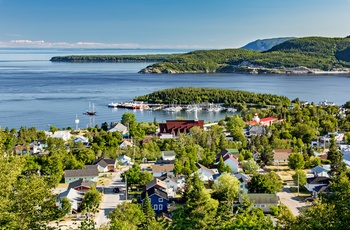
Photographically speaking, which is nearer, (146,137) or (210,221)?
(210,221)

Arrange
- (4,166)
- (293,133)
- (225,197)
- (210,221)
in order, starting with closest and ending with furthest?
(4,166) < (210,221) < (225,197) < (293,133)

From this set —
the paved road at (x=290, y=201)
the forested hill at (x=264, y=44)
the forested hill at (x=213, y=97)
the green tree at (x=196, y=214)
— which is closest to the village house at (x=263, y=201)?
the paved road at (x=290, y=201)

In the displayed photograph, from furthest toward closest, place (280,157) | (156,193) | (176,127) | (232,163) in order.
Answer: (176,127) → (280,157) → (232,163) → (156,193)

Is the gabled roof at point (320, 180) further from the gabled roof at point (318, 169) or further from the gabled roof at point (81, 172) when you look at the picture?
the gabled roof at point (81, 172)

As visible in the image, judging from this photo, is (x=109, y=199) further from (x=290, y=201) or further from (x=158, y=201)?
(x=290, y=201)

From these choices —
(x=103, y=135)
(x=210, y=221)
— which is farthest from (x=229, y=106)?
(x=210, y=221)

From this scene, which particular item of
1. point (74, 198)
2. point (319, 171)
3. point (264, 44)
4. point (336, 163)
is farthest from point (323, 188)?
point (264, 44)

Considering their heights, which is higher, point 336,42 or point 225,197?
point 336,42

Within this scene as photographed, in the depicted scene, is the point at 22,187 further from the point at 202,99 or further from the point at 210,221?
the point at 202,99

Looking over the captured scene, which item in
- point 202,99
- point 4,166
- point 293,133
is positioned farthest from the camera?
point 202,99
